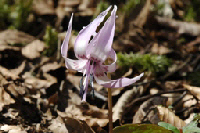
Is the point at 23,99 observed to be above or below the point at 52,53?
below

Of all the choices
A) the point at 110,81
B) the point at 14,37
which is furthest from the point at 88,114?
the point at 14,37

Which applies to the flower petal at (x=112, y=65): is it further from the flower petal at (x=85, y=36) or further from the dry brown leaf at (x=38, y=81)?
the dry brown leaf at (x=38, y=81)

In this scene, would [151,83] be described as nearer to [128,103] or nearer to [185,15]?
[128,103]

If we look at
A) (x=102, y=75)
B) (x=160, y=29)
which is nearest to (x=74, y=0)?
(x=160, y=29)

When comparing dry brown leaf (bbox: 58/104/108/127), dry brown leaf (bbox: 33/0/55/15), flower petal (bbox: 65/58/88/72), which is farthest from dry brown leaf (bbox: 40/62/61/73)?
dry brown leaf (bbox: 33/0/55/15)

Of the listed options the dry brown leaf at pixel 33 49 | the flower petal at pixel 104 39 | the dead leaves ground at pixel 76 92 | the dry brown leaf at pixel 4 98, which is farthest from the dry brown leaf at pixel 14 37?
the flower petal at pixel 104 39

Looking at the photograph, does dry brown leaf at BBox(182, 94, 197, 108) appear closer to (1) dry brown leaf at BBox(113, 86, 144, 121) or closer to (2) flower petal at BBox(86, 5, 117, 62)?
(1) dry brown leaf at BBox(113, 86, 144, 121)

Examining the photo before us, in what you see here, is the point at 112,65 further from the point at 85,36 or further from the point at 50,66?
the point at 50,66
